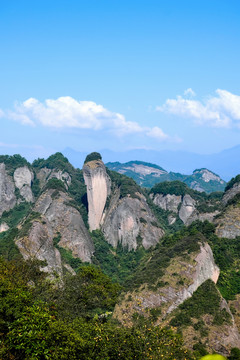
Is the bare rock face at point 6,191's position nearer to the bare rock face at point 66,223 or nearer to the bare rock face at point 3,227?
the bare rock face at point 3,227

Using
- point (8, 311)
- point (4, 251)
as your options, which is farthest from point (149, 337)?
point (4, 251)

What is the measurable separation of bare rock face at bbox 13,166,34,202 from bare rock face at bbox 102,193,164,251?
39159 millimetres

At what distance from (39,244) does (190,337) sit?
4057 cm

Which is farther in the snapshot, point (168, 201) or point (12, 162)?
point (168, 201)

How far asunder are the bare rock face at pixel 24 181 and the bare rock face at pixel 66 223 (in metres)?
32.1

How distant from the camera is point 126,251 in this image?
108875 millimetres

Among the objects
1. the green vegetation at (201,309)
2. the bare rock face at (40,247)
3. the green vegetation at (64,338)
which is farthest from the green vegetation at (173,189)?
the green vegetation at (64,338)

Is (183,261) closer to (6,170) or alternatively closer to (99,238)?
(99,238)

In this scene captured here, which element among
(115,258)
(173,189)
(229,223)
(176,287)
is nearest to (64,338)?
(176,287)

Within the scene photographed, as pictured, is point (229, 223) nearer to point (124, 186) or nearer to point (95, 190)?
point (124, 186)

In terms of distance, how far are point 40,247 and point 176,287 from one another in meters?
33.1

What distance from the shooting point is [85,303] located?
1569 inches

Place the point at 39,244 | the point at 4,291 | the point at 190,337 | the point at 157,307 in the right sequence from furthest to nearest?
the point at 39,244, the point at 157,307, the point at 190,337, the point at 4,291

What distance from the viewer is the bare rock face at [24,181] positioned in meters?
140
